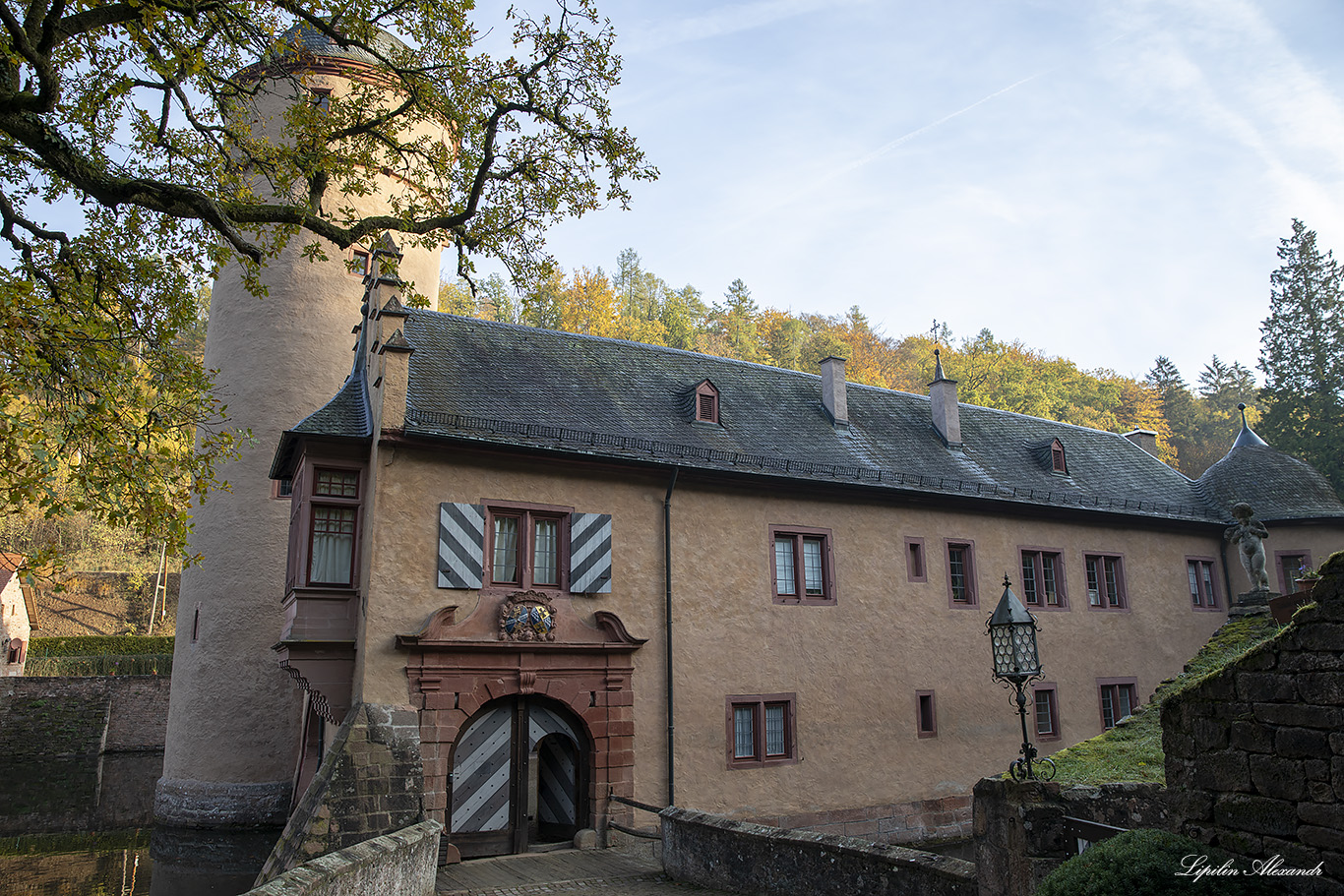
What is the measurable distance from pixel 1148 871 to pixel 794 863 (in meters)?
4.53

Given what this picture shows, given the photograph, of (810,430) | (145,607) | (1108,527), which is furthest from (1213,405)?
(145,607)

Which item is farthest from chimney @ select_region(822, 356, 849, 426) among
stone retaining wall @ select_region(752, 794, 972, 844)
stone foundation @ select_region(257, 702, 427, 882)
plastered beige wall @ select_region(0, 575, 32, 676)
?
plastered beige wall @ select_region(0, 575, 32, 676)

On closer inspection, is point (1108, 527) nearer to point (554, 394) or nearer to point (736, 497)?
point (736, 497)

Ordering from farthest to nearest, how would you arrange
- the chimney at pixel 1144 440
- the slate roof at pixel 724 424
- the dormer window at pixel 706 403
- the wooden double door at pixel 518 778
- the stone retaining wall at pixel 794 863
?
the chimney at pixel 1144 440 < the dormer window at pixel 706 403 < the slate roof at pixel 724 424 < the wooden double door at pixel 518 778 < the stone retaining wall at pixel 794 863

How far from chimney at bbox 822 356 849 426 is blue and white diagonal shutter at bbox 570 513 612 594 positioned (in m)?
6.84

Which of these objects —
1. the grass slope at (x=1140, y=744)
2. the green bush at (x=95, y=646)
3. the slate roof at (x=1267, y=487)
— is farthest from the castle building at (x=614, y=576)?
the green bush at (x=95, y=646)

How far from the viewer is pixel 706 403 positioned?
17156 millimetres

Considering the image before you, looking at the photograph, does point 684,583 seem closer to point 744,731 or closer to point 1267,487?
point 744,731

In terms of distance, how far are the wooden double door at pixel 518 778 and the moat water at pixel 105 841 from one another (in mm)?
5169

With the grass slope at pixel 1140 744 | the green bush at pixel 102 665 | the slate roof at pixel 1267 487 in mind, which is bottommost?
the grass slope at pixel 1140 744

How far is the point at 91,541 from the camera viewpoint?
39.6m

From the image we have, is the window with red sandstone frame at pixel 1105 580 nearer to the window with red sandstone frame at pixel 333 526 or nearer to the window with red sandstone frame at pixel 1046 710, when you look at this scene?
the window with red sandstone frame at pixel 1046 710

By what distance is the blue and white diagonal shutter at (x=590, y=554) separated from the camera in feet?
45.1

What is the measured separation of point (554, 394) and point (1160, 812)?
10722 millimetres
